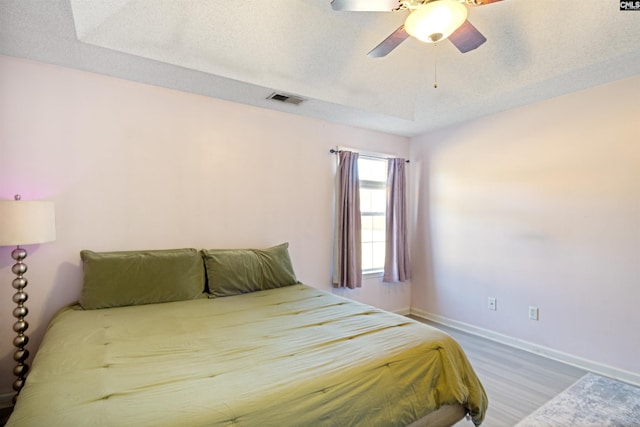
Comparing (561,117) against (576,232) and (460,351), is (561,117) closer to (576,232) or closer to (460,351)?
(576,232)

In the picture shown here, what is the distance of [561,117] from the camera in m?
2.89

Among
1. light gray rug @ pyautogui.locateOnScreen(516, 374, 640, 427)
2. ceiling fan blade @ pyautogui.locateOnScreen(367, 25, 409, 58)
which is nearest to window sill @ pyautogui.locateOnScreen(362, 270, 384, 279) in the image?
light gray rug @ pyautogui.locateOnScreen(516, 374, 640, 427)

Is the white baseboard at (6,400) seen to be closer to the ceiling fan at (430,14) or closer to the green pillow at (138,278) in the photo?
the green pillow at (138,278)

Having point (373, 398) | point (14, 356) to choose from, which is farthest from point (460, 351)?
point (14, 356)

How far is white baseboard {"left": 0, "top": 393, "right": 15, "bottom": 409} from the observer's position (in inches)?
83.2

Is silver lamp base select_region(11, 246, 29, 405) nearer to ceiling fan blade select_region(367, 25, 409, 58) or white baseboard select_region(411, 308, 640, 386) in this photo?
ceiling fan blade select_region(367, 25, 409, 58)

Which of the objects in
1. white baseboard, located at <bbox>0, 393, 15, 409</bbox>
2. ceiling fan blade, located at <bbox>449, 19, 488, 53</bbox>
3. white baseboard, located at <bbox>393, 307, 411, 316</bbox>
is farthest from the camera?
white baseboard, located at <bbox>393, 307, 411, 316</bbox>

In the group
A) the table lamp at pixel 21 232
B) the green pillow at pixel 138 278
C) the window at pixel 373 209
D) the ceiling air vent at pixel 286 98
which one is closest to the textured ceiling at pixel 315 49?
the ceiling air vent at pixel 286 98

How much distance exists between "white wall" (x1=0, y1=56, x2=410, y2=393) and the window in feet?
1.83

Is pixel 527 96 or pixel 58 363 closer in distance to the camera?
pixel 58 363

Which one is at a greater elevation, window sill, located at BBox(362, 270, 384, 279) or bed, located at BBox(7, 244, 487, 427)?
bed, located at BBox(7, 244, 487, 427)

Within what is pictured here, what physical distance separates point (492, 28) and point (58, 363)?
3.33 meters

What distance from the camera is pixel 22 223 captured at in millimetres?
1829

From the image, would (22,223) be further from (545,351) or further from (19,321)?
(545,351)
